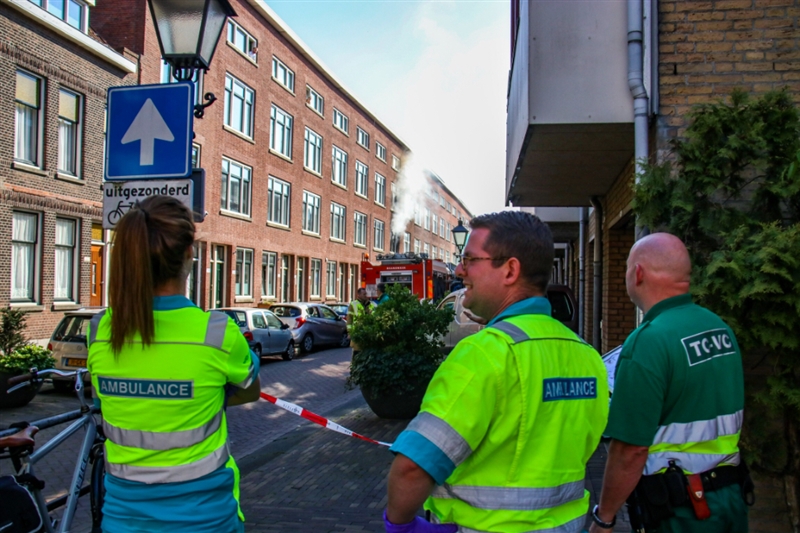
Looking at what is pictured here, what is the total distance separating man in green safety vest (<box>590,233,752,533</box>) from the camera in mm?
2371

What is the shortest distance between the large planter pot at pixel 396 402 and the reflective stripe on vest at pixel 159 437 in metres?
6.08

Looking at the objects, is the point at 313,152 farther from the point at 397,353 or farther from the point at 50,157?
the point at 397,353

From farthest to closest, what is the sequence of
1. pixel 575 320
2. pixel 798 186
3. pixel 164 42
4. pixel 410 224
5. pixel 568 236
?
pixel 410 224 → pixel 568 236 → pixel 575 320 → pixel 164 42 → pixel 798 186

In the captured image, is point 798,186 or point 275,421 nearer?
point 798,186

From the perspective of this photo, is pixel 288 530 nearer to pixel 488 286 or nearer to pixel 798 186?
pixel 488 286

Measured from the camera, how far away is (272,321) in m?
18.1

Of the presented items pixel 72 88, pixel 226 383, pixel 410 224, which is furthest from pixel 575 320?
pixel 410 224

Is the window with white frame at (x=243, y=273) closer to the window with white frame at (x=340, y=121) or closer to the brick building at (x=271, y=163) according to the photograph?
the brick building at (x=271, y=163)

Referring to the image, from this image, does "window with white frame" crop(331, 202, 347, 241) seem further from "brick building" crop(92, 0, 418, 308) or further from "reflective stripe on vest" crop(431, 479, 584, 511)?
"reflective stripe on vest" crop(431, 479, 584, 511)

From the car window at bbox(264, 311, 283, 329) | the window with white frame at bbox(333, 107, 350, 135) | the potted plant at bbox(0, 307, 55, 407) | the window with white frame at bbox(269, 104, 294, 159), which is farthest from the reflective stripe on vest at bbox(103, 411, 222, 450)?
the window with white frame at bbox(333, 107, 350, 135)

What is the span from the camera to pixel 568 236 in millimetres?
16672

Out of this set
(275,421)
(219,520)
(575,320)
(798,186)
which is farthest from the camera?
(575,320)

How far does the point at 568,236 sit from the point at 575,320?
6.24 m

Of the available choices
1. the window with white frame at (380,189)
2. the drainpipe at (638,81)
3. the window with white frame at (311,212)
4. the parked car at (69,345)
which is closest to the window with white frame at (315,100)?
the window with white frame at (311,212)
